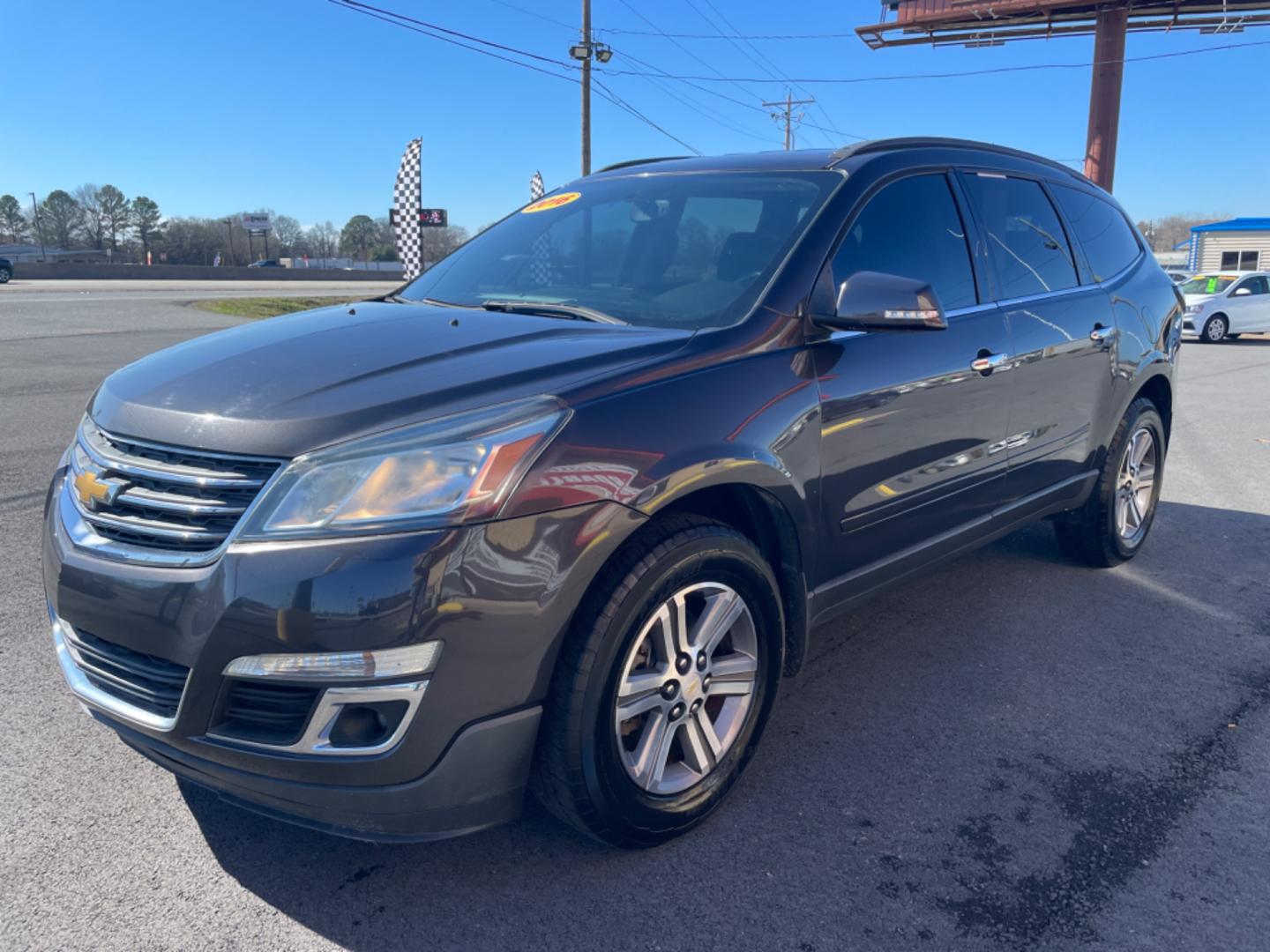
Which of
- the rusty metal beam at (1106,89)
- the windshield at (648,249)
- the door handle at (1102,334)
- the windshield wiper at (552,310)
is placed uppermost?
the rusty metal beam at (1106,89)

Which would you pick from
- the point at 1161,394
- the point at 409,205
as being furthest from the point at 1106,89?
the point at 1161,394

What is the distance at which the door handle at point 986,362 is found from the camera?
11.3 feet

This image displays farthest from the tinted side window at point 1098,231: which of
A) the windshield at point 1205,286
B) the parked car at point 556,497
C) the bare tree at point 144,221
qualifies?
the bare tree at point 144,221

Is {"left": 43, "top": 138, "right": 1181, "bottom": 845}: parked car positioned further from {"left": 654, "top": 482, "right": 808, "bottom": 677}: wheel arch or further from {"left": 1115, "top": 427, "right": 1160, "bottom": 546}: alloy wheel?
{"left": 1115, "top": 427, "right": 1160, "bottom": 546}: alloy wheel

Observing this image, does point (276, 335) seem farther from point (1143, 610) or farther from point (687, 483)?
point (1143, 610)

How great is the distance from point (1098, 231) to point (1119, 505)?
1.34 metres

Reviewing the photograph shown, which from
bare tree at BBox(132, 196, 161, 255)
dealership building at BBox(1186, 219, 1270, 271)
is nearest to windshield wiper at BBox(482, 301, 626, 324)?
dealership building at BBox(1186, 219, 1270, 271)

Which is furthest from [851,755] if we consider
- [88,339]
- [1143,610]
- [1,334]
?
[1,334]

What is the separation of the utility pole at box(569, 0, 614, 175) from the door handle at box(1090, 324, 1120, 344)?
23814 mm

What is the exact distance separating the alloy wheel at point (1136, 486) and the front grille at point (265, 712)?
4.08 metres

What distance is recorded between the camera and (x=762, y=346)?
2.69m

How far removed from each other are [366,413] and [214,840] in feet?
3.99

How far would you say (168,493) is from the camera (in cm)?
218

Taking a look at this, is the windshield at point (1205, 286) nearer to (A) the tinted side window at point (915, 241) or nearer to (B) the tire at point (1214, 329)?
(B) the tire at point (1214, 329)
